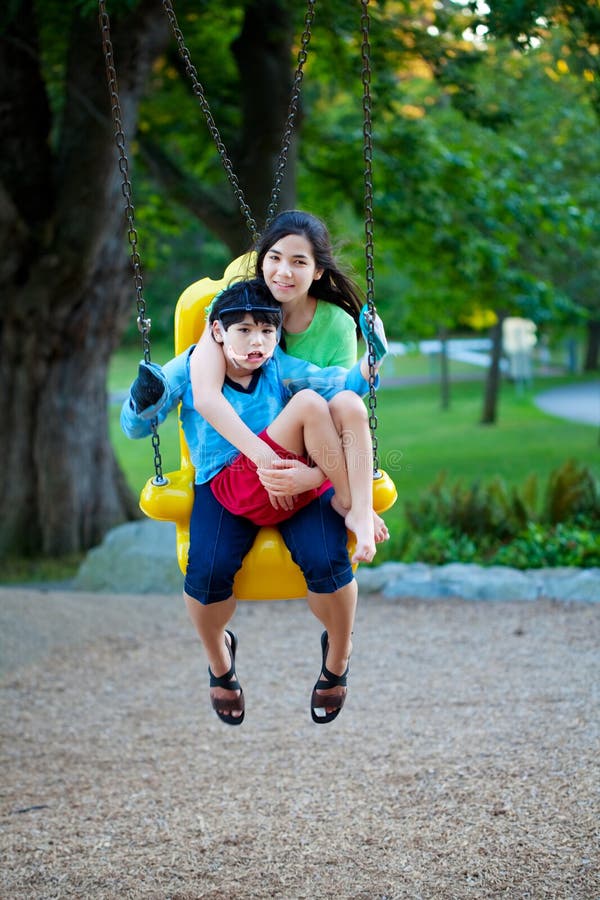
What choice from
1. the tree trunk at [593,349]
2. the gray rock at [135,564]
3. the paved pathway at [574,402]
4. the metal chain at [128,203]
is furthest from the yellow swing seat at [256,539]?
the tree trunk at [593,349]

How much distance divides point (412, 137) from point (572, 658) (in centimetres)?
578

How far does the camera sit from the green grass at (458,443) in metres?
14.2

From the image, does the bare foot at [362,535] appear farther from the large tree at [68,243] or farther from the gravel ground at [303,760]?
the large tree at [68,243]

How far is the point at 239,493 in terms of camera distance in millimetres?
3330

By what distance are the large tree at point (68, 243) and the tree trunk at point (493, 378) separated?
8600mm

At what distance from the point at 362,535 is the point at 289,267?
920 millimetres

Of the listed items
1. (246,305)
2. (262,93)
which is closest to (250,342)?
(246,305)

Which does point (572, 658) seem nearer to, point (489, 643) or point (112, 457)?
point (489, 643)

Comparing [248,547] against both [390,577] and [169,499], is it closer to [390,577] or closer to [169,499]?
[169,499]

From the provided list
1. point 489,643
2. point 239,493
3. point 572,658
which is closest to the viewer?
point 239,493

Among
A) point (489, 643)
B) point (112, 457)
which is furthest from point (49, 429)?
point (489, 643)

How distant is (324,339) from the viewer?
11.6 ft

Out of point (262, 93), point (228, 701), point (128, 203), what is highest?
point (262, 93)

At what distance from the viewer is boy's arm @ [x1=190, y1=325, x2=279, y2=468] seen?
3227mm
